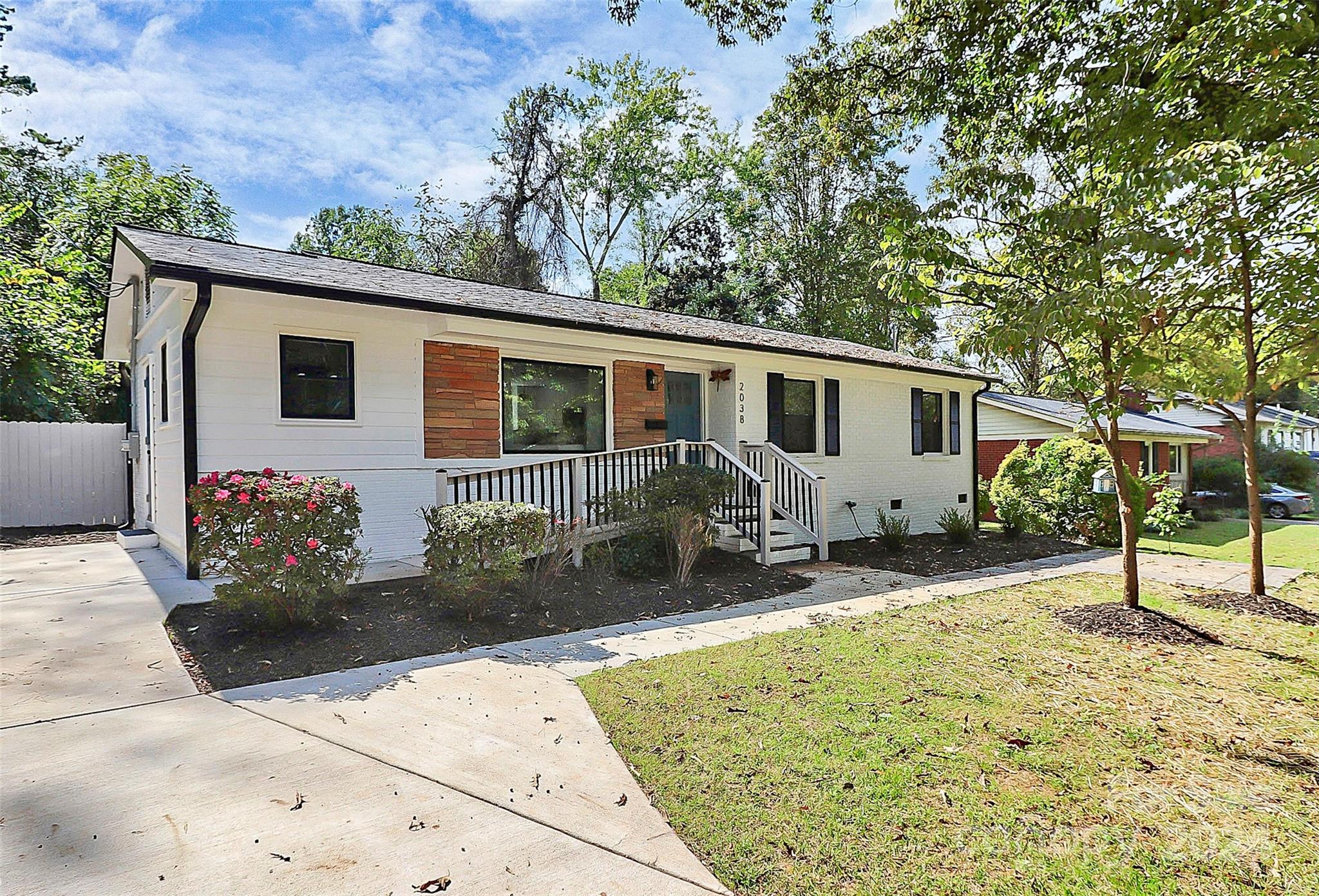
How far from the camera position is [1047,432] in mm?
19219

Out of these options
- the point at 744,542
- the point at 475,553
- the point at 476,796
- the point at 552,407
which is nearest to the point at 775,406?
the point at 744,542

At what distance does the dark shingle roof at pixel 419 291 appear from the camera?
6.95 m

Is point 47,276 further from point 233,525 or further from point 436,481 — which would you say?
point 233,525

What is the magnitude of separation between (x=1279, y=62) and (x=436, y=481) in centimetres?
742

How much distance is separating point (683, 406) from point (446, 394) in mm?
4141

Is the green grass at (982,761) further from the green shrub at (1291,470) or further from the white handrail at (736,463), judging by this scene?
the green shrub at (1291,470)

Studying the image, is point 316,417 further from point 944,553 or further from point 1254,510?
point 1254,510

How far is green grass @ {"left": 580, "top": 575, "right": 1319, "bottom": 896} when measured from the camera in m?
2.64

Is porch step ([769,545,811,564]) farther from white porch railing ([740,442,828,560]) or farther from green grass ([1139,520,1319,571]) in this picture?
green grass ([1139,520,1319,571])

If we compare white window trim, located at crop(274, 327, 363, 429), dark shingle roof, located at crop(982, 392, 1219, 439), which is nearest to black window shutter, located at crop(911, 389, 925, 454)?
dark shingle roof, located at crop(982, 392, 1219, 439)

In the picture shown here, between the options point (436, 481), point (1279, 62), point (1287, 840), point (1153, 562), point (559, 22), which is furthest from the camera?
point (1153, 562)

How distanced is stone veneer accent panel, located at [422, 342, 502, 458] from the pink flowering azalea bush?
3.06 meters

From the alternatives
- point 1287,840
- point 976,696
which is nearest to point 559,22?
point 976,696

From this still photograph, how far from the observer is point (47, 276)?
577 inches
